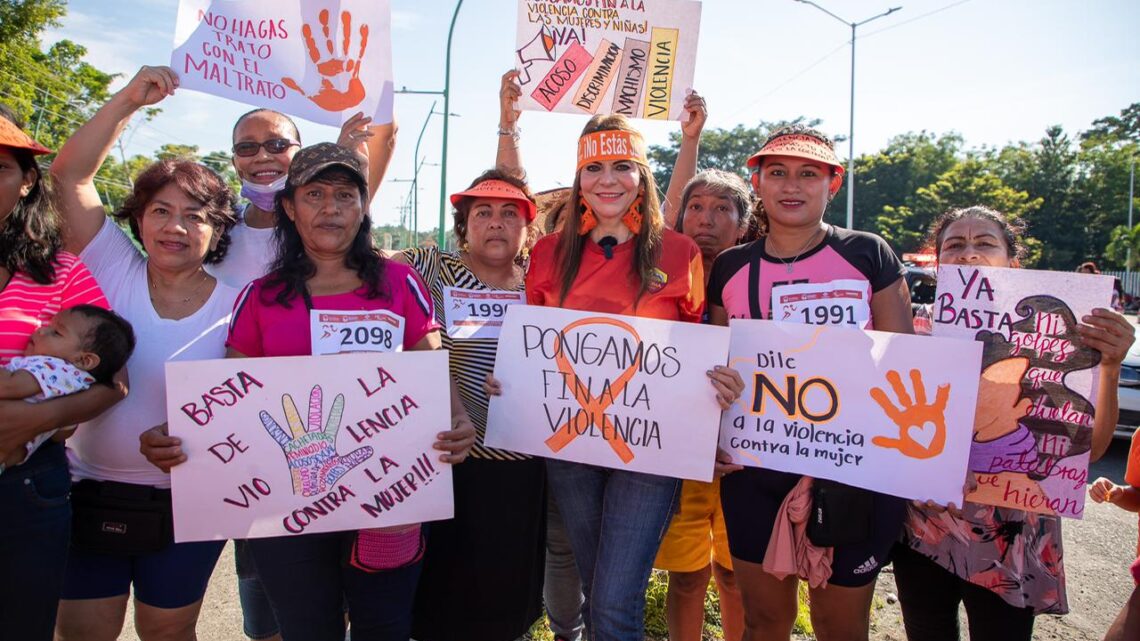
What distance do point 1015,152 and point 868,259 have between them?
72.0 meters

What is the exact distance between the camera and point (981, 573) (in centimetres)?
271

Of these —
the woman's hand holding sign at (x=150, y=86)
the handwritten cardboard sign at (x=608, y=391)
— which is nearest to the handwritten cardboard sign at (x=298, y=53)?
the woman's hand holding sign at (x=150, y=86)

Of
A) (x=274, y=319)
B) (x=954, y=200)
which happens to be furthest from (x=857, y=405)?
(x=954, y=200)

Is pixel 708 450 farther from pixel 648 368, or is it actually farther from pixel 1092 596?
pixel 1092 596

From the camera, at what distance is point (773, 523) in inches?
109

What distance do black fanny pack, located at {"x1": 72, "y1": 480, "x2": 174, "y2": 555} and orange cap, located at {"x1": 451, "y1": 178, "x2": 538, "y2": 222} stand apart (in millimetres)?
1833

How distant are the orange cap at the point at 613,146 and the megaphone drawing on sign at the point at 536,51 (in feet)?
4.34

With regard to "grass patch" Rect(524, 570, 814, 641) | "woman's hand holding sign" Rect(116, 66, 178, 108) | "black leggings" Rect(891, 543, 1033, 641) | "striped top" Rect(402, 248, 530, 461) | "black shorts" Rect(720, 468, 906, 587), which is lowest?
"grass patch" Rect(524, 570, 814, 641)

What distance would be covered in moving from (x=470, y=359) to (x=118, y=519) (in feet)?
4.98

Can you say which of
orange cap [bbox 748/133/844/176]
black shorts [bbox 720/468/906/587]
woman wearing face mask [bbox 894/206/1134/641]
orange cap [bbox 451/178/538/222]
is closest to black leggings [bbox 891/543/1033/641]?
woman wearing face mask [bbox 894/206/1134/641]

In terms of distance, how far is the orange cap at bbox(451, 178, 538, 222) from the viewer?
3205 millimetres

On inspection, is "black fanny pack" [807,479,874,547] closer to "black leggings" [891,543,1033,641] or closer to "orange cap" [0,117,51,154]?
"black leggings" [891,543,1033,641]

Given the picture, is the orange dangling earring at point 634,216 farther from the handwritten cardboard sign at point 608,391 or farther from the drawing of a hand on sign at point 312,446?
the drawing of a hand on sign at point 312,446

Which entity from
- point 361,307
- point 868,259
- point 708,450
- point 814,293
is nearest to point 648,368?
point 708,450
